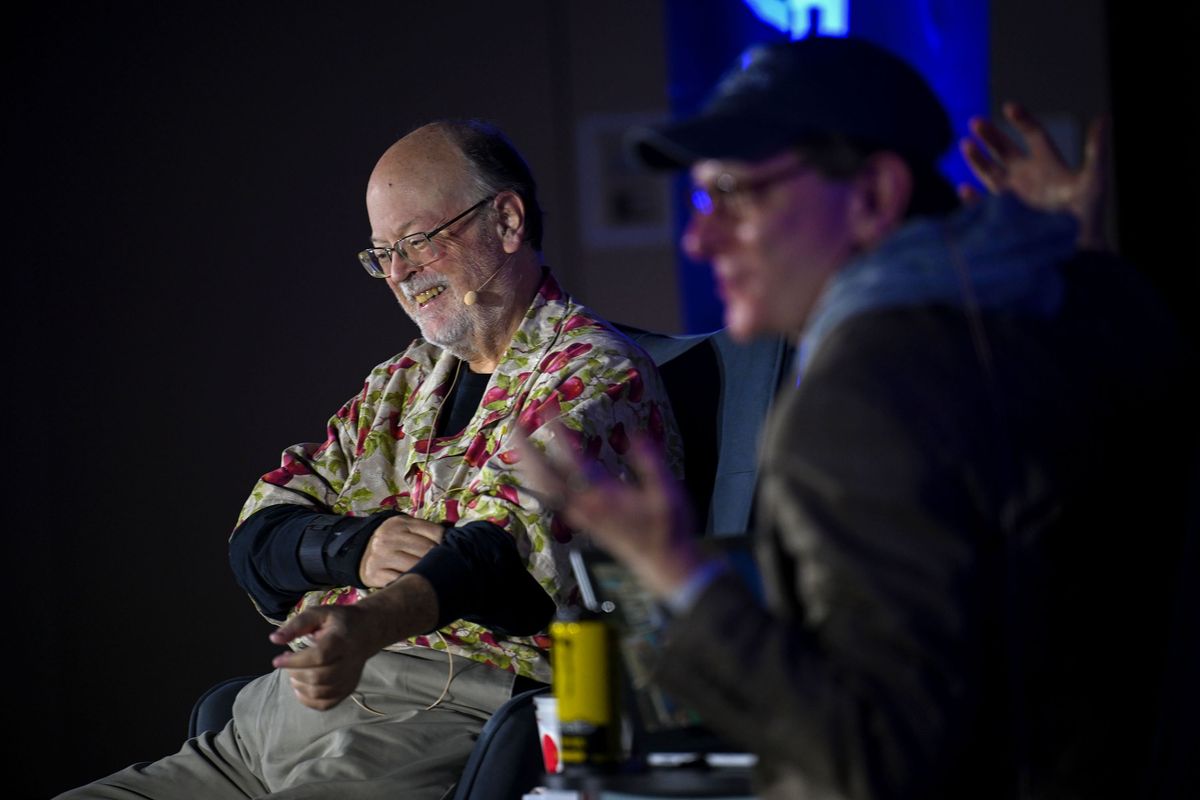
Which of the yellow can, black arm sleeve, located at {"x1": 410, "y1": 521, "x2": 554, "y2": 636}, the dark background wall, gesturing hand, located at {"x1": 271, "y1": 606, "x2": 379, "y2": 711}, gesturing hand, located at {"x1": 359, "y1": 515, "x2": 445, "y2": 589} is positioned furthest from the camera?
the dark background wall

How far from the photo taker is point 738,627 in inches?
34.7

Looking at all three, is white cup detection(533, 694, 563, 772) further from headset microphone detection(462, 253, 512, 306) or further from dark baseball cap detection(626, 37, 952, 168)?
headset microphone detection(462, 253, 512, 306)

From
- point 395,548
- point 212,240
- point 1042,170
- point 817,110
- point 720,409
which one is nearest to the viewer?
point 817,110

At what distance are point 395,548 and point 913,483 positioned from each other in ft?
3.79

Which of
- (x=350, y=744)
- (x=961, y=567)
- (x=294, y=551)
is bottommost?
(x=350, y=744)

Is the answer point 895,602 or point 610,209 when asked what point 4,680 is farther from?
point 895,602

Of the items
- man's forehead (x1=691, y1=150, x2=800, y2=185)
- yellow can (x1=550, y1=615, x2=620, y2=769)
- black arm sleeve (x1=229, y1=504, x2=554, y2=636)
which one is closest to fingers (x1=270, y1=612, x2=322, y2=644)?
black arm sleeve (x1=229, y1=504, x2=554, y2=636)

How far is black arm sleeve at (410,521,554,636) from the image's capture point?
1.74 m

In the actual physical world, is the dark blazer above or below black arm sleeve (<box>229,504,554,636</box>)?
above

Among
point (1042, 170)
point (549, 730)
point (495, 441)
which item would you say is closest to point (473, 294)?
point (495, 441)

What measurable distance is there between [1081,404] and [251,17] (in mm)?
3169

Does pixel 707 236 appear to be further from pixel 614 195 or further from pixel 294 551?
pixel 614 195

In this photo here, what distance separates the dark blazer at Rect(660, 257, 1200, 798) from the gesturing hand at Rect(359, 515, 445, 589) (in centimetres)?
98

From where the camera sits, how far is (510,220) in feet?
7.29
